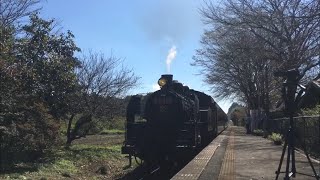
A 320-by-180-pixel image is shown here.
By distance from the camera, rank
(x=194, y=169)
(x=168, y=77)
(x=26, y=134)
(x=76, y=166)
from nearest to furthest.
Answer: (x=194, y=169), (x=26, y=134), (x=168, y=77), (x=76, y=166)

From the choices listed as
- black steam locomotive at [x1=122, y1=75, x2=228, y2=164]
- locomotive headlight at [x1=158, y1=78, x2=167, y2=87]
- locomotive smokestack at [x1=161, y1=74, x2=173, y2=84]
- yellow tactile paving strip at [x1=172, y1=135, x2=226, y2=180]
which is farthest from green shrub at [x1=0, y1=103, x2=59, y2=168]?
yellow tactile paving strip at [x1=172, y1=135, x2=226, y2=180]

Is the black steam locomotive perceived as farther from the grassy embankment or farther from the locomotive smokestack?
the grassy embankment

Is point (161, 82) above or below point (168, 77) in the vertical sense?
below

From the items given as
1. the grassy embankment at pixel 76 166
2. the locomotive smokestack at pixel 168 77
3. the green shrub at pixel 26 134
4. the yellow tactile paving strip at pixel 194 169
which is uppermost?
the locomotive smokestack at pixel 168 77

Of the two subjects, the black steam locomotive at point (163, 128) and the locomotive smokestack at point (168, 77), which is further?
the locomotive smokestack at point (168, 77)

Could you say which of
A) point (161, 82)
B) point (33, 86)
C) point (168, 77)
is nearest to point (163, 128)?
point (161, 82)

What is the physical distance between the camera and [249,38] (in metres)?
29.6

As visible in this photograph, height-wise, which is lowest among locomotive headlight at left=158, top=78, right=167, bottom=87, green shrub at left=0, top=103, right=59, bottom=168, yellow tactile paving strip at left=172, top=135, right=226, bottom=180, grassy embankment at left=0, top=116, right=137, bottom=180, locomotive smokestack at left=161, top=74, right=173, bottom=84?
grassy embankment at left=0, top=116, right=137, bottom=180

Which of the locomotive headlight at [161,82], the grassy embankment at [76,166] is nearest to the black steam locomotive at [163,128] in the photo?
the locomotive headlight at [161,82]

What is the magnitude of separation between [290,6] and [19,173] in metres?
15.3

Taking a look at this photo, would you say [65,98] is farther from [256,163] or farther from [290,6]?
[290,6]

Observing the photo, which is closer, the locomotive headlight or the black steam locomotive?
the black steam locomotive

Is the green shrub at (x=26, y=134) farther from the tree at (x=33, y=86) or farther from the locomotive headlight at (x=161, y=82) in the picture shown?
A: the locomotive headlight at (x=161, y=82)

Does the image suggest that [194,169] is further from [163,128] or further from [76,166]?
[76,166]
